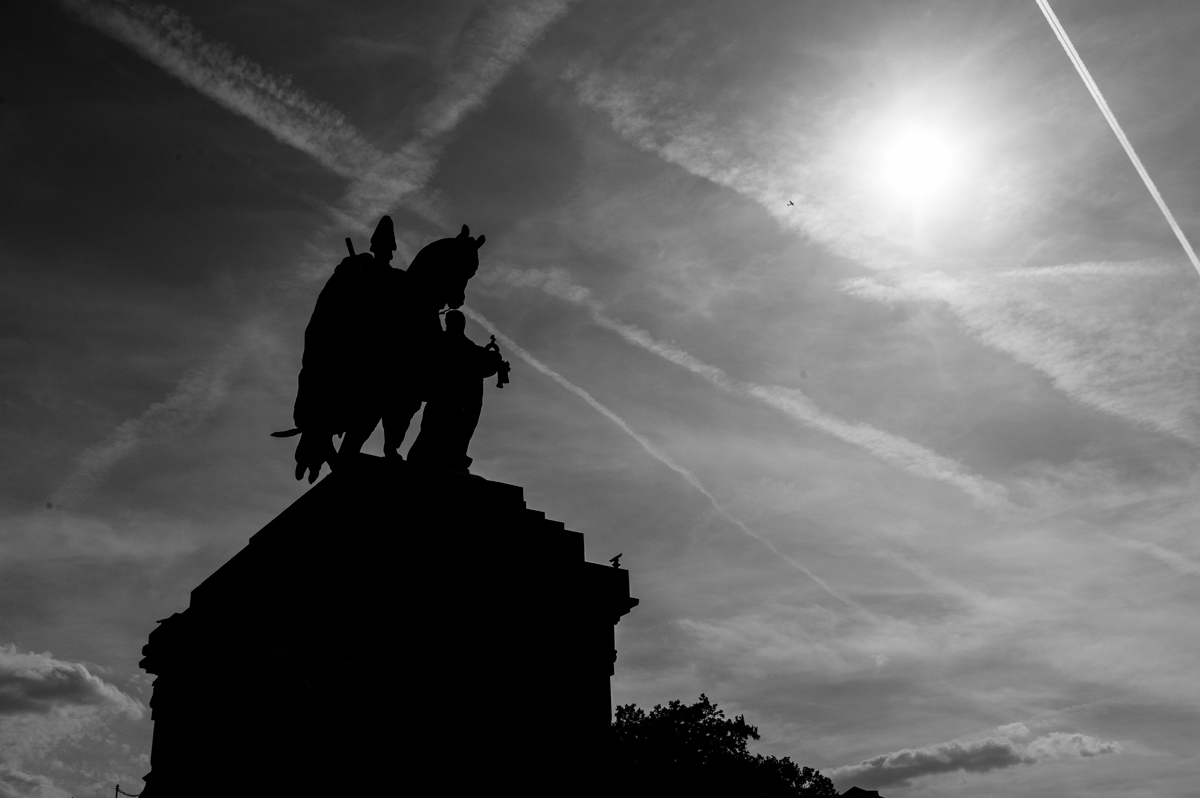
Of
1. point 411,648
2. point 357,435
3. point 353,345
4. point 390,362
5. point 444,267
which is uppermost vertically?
point 444,267

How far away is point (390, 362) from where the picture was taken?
1348 cm

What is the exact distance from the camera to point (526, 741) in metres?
Result: 11.8

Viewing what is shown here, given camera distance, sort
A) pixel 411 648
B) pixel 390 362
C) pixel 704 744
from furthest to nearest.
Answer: pixel 704 744 < pixel 390 362 < pixel 411 648

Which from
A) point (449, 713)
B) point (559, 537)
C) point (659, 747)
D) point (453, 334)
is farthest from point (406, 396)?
point (659, 747)

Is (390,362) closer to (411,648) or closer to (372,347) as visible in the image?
(372,347)

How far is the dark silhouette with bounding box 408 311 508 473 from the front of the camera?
44.5 ft

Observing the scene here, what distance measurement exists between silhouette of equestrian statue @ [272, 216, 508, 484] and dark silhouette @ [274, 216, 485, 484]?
11 mm

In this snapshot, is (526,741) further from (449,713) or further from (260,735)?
(260,735)

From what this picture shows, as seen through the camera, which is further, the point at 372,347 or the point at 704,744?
the point at 704,744

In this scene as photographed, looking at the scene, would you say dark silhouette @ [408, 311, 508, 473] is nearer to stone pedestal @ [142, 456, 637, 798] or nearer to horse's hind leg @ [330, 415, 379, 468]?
horse's hind leg @ [330, 415, 379, 468]

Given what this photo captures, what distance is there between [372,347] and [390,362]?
0.27m

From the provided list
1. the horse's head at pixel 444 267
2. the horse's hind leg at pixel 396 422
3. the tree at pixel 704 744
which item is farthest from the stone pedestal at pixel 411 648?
the tree at pixel 704 744

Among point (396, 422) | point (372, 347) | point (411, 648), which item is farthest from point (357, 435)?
point (411, 648)

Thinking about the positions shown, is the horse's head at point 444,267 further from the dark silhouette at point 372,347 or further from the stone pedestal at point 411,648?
the stone pedestal at point 411,648
